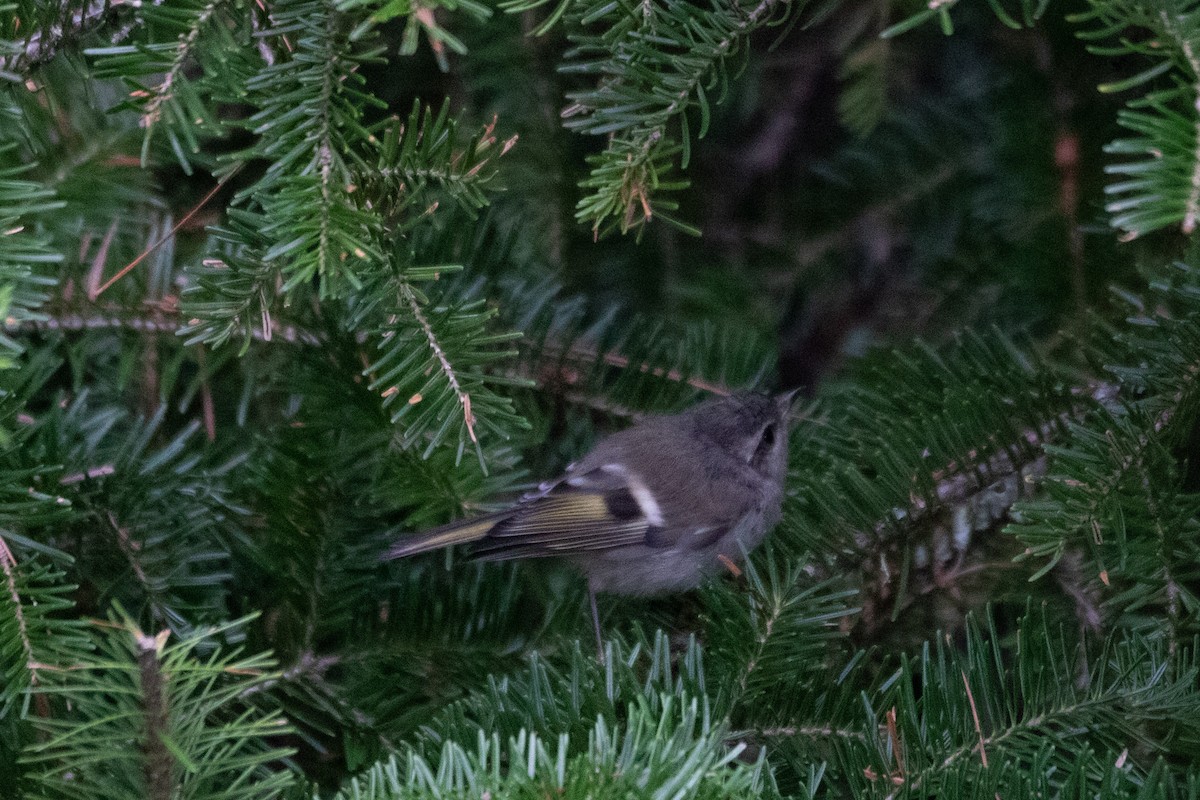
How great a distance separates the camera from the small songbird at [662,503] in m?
1.93

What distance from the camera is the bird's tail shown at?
1540mm

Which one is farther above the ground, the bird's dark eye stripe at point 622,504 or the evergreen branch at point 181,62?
the evergreen branch at point 181,62

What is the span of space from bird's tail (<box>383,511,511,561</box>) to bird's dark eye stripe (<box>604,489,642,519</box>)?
1.46 feet

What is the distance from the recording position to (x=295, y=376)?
1465mm

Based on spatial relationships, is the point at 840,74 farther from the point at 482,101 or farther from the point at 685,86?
the point at 685,86

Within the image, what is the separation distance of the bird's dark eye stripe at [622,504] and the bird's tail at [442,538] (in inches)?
17.6

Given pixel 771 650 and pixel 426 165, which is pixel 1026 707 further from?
pixel 426 165

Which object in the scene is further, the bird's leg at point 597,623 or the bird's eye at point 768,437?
the bird's eye at point 768,437

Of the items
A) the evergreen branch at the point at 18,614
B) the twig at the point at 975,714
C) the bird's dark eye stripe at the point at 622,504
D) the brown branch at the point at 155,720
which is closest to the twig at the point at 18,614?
the evergreen branch at the point at 18,614

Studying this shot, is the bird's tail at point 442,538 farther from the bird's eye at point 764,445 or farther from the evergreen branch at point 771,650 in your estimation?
the bird's eye at point 764,445

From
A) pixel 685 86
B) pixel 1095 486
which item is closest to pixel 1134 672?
pixel 1095 486

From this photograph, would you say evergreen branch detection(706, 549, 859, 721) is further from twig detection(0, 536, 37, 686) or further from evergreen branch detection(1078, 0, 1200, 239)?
twig detection(0, 536, 37, 686)

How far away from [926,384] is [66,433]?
44.2 inches

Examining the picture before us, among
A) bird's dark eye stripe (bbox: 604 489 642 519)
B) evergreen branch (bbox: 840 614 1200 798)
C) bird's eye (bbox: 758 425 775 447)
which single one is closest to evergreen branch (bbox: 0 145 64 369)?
evergreen branch (bbox: 840 614 1200 798)
